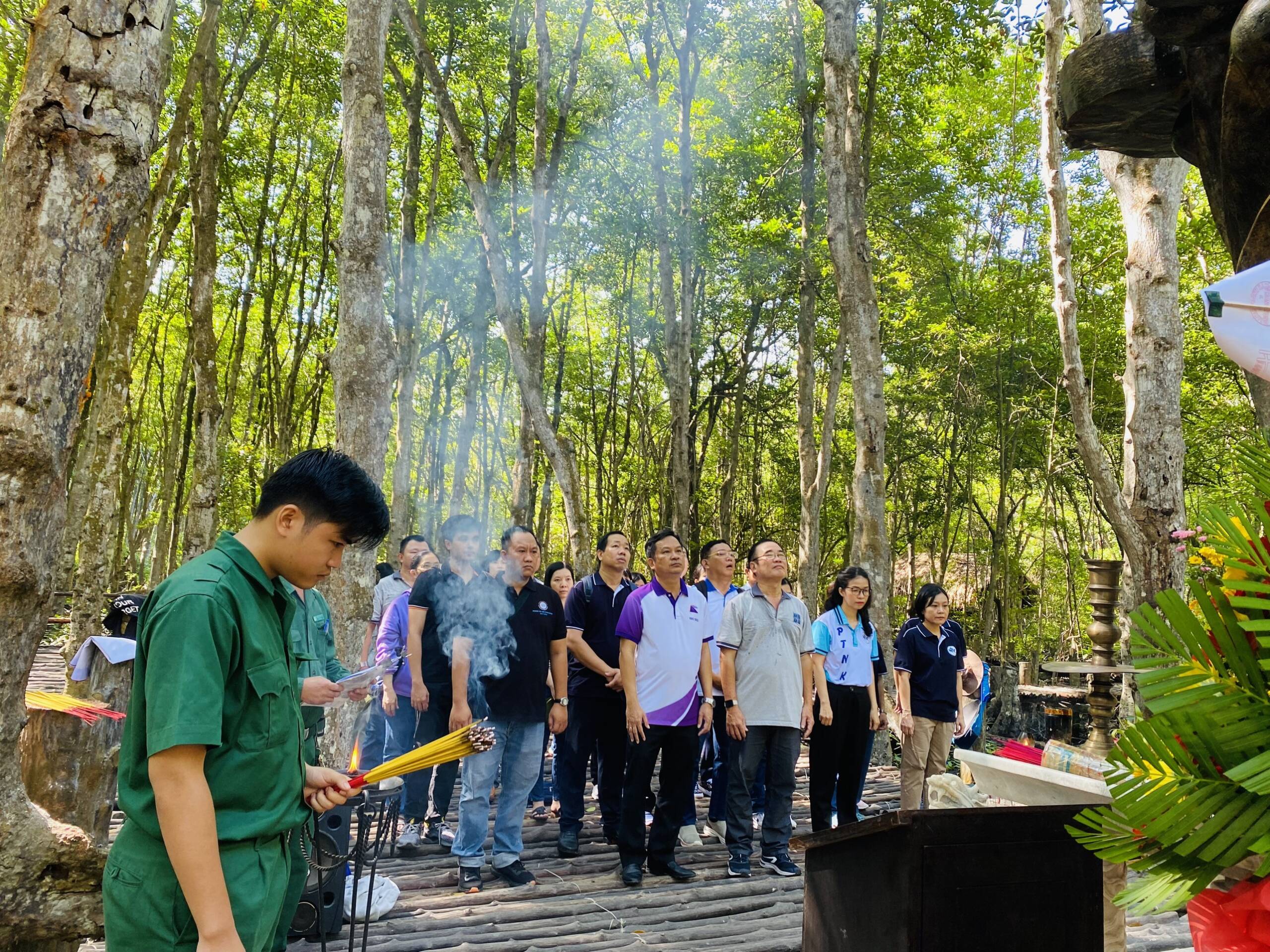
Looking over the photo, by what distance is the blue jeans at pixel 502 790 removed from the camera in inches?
198

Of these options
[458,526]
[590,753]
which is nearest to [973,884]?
[458,526]

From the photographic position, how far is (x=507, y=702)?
520 centimetres

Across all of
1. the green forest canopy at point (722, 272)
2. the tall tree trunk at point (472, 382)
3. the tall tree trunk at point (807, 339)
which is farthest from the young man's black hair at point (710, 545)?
the tall tree trunk at point (472, 382)

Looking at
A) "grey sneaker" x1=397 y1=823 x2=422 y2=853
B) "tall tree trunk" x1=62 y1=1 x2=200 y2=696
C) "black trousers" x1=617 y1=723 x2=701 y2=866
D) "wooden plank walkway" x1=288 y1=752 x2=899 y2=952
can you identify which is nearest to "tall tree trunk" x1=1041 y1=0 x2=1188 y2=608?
"wooden plank walkway" x1=288 y1=752 x2=899 y2=952

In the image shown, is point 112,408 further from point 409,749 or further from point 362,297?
point 409,749

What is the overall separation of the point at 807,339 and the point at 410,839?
10.4m

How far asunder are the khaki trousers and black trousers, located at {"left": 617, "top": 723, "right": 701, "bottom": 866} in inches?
71.7

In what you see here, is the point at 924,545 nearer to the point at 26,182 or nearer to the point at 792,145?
the point at 792,145

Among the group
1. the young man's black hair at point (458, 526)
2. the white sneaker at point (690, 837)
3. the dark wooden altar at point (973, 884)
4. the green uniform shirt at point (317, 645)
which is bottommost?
the white sneaker at point (690, 837)

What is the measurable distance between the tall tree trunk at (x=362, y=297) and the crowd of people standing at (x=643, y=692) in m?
0.42

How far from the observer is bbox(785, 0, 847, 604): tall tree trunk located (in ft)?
43.6

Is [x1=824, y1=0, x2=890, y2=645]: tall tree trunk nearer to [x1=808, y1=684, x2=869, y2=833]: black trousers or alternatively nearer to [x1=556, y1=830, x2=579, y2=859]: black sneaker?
[x1=808, y1=684, x2=869, y2=833]: black trousers

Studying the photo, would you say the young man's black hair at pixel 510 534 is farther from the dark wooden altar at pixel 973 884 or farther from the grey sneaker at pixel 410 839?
the dark wooden altar at pixel 973 884

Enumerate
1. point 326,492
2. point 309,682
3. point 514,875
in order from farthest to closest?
point 514,875 → point 309,682 → point 326,492
